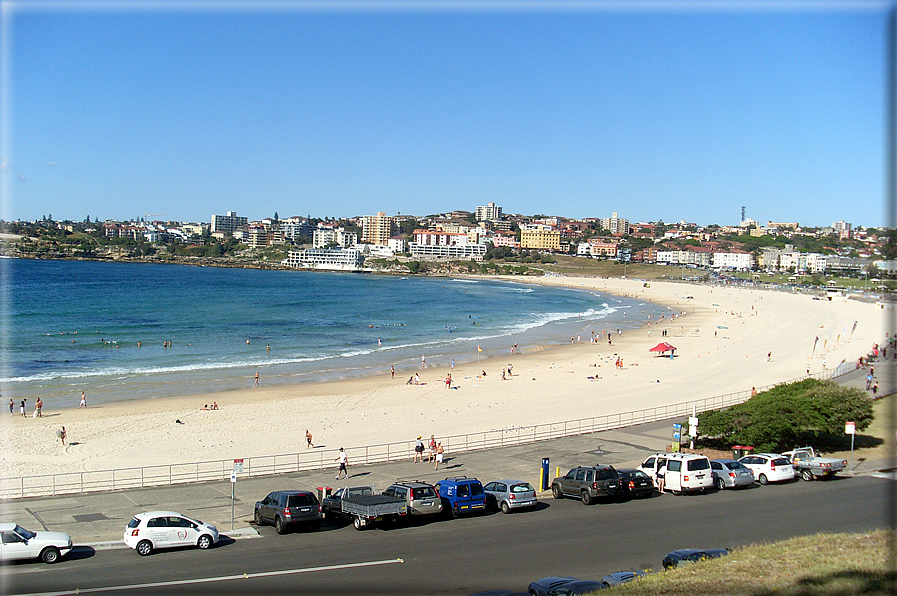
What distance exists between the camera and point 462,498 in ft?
51.1

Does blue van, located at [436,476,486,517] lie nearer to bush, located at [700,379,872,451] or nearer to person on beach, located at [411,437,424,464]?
person on beach, located at [411,437,424,464]

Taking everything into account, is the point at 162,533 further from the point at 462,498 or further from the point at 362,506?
the point at 462,498

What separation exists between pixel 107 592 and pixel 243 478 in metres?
8.32

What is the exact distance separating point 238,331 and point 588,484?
50.0 meters

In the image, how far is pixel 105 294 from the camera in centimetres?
9506

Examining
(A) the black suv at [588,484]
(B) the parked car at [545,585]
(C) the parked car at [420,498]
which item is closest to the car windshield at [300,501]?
(C) the parked car at [420,498]

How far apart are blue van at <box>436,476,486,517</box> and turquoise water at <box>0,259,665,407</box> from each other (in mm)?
23573

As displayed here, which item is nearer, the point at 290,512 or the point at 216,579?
the point at 216,579

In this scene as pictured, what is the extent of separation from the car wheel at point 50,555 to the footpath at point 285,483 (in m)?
1.09

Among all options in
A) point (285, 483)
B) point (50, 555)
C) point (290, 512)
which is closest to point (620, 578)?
point (290, 512)

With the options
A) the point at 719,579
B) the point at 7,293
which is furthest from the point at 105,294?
the point at 719,579

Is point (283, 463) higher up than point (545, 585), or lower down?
lower down

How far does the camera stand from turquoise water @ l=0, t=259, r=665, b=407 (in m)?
39.8

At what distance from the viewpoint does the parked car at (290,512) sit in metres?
14.2
